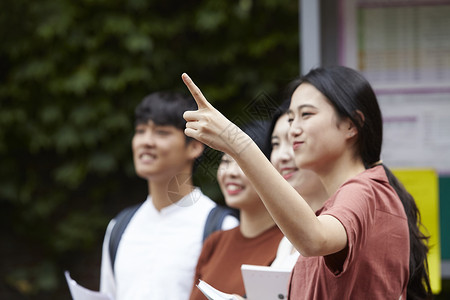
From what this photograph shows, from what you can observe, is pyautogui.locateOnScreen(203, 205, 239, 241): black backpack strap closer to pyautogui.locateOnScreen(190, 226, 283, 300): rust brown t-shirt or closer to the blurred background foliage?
pyautogui.locateOnScreen(190, 226, 283, 300): rust brown t-shirt

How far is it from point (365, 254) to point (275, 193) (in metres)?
0.30

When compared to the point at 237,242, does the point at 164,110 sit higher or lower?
higher

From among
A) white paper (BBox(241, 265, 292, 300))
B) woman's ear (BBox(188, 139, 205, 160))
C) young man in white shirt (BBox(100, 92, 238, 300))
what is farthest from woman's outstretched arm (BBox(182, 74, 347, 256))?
woman's ear (BBox(188, 139, 205, 160))

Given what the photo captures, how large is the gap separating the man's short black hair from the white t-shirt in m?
0.37

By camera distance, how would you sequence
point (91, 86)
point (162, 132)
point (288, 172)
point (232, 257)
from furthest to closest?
point (91, 86)
point (162, 132)
point (232, 257)
point (288, 172)

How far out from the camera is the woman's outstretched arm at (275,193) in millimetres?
1115

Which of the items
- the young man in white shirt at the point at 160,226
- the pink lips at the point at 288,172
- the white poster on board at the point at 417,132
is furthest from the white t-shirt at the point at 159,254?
the white poster on board at the point at 417,132

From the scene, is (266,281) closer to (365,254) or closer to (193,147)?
(365,254)

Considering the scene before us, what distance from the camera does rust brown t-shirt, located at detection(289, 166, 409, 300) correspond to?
1220 millimetres

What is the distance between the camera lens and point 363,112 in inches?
57.3

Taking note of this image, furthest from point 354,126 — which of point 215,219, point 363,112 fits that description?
point 215,219

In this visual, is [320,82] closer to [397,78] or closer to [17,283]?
[397,78]

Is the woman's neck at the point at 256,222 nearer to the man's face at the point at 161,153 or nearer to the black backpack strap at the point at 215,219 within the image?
the black backpack strap at the point at 215,219

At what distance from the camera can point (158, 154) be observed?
102 inches
